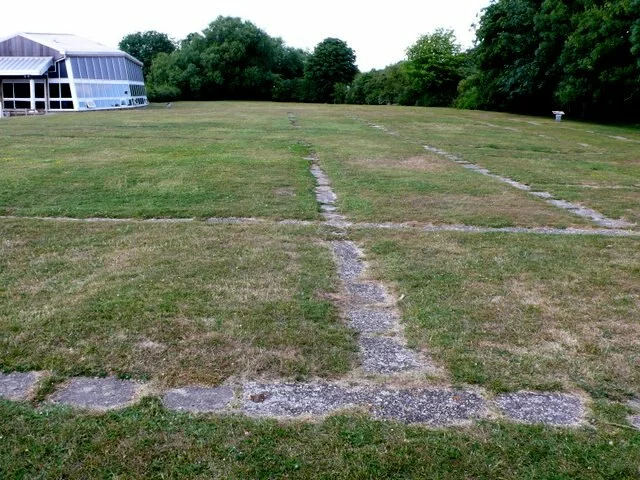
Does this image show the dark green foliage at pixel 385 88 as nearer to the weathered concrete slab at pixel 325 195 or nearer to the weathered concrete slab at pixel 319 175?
the weathered concrete slab at pixel 319 175

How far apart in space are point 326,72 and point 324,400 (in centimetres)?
6837

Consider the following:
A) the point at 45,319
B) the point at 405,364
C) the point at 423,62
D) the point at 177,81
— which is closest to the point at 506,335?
the point at 405,364

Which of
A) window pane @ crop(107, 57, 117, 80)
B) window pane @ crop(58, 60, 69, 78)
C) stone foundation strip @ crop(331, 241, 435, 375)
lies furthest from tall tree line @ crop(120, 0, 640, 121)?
stone foundation strip @ crop(331, 241, 435, 375)

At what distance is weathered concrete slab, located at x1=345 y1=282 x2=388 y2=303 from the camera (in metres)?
4.98

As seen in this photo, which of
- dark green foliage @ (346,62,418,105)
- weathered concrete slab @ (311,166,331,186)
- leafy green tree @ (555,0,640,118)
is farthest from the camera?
dark green foliage @ (346,62,418,105)

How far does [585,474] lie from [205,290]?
316cm

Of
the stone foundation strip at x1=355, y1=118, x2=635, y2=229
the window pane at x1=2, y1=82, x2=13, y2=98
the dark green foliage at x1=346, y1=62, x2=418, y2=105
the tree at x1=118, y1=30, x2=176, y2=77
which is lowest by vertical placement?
the stone foundation strip at x1=355, y1=118, x2=635, y2=229

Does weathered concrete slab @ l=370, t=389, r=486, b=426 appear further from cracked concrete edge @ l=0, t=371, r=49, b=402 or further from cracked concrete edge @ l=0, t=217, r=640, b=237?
cracked concrete edge @ l=0, t=217, r=640, b=237

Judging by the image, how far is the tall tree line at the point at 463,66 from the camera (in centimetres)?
2817

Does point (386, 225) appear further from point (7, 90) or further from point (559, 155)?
point (7, 90)

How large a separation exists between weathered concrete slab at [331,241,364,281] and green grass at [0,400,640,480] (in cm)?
257

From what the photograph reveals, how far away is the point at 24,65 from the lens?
1590 inches

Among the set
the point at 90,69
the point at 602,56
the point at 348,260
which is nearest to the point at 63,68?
the point at 90,69

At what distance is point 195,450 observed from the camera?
2.83 metres
